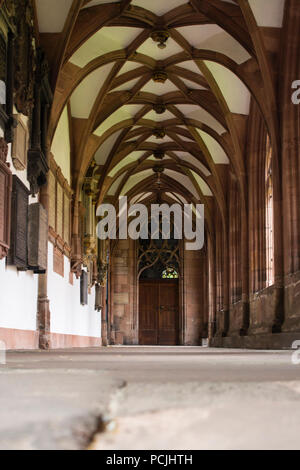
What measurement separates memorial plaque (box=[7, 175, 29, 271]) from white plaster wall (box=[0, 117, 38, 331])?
0.16m

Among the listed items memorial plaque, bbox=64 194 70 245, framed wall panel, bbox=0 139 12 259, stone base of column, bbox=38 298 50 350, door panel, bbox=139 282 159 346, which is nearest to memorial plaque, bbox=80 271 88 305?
memorial plaque, bbox=64 194 70 245

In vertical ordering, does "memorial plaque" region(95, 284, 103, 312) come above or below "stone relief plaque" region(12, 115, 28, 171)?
below

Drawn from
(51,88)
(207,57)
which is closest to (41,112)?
(51,88)

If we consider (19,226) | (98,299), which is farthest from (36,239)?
(98,299)

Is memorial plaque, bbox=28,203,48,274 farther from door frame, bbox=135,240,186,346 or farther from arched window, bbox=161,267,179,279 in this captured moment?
arched window, bbox=161,267,179,279

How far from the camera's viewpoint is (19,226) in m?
9.24

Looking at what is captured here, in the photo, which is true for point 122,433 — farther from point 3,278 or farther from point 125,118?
point 125,118

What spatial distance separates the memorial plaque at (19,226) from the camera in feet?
29.2

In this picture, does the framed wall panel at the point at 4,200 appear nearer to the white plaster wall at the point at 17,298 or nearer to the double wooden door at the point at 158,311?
the white plaster wall at the point at 17,298

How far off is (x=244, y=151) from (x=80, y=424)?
15801mm

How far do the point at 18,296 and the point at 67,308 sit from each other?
5.71m

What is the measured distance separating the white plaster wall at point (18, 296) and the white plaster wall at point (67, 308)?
1.84 metres

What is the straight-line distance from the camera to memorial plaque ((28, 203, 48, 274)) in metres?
9.74

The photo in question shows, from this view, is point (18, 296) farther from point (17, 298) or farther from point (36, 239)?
point (36, 239)
